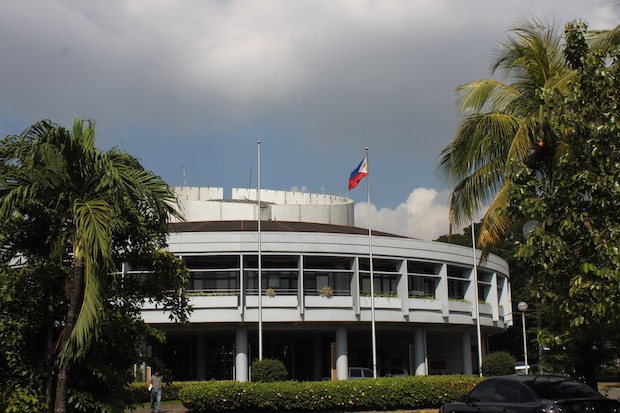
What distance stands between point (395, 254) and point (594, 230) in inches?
1120

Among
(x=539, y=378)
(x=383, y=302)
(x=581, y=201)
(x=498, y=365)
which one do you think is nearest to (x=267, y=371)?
(x=383, y=302)

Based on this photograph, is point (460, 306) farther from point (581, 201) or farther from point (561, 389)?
point (581, 201)

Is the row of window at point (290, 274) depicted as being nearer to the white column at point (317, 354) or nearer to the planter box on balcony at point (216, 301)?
the planter box on balcony at point (216, 301)

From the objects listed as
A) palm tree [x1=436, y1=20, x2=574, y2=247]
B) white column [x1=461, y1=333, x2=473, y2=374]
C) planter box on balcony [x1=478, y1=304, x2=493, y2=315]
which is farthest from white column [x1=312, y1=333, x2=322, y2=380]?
palm tree [x1=436, y1=20, x2=574, y2=247]

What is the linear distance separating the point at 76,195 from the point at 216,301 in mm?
23858

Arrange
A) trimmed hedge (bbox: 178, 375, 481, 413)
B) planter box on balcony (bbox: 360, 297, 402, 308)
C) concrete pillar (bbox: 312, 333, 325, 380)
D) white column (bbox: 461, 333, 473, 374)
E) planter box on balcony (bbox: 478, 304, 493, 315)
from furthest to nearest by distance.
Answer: concrete pillar (bbox: 312, 333, 325, 380) → white column (bbox: 461, 333, 473, 374) → planter box on balcony (bbox: 478, 304, 493, 315) → planter box on balcony (bbox: 360, 297, 402, 308) → trimmed hedge (bbox: 178, 375, 481, 413)

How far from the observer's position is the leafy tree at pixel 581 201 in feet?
33.9

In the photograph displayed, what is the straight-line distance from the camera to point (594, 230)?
10.6m

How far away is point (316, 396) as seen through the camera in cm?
2450

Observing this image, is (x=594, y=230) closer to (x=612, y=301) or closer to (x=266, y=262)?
(x=612, y=301)

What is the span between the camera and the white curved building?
36.4 meters

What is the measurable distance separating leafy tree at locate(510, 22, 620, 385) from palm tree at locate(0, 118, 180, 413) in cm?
657

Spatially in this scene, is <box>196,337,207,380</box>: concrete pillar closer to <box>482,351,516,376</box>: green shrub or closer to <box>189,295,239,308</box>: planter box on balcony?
<box>189,295,239,308</box>: planter box on balcony

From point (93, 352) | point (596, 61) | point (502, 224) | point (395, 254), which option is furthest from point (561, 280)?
point (395, 254)
